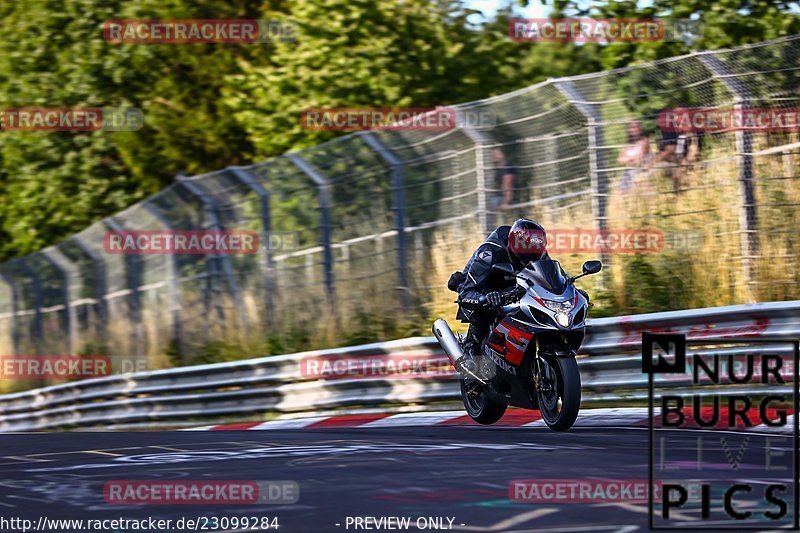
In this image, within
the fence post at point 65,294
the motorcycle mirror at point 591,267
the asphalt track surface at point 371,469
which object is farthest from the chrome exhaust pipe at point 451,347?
the fence post at point 65,294

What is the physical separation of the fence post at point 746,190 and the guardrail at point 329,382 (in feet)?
5.63

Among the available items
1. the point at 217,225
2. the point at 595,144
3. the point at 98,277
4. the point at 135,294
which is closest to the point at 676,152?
the point at 595,144

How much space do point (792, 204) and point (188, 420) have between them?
7.59 meters

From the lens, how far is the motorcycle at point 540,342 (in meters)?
8.69

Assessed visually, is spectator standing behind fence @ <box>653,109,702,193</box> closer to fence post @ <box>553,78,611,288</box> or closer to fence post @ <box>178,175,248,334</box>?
fence post @ <box>553,78,611,288</box>

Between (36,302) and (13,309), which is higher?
(36,302)

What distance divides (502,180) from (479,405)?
4094 mm

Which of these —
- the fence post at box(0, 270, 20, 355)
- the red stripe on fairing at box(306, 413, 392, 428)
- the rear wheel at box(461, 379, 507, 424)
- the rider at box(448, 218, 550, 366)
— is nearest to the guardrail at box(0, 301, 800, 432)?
the red stripe on fairing at box(306, 413, 392, 428)

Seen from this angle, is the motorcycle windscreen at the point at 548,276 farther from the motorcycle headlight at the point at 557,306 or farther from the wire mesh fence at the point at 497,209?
the wire mesh fence at the point at 497,209

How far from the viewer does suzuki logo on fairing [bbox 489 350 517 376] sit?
30.0 ft

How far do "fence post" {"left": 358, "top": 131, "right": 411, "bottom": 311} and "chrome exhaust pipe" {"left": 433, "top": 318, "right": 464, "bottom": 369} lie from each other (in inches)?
165

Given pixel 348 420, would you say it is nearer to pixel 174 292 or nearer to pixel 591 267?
pixel 591 267

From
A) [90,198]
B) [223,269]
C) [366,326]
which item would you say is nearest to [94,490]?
[366,326]

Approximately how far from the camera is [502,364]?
9.28 m
